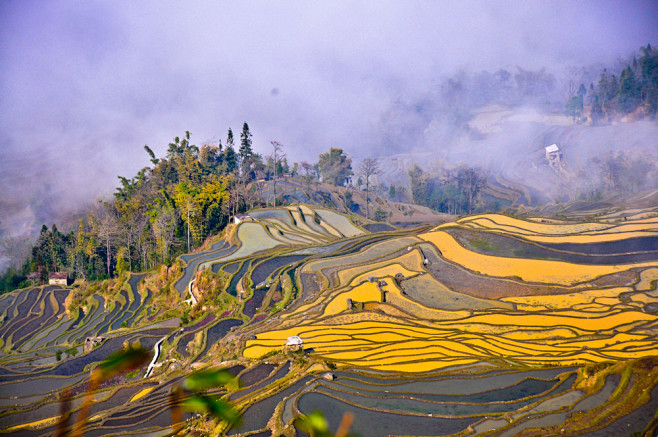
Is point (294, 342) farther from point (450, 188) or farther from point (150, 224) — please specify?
point (450, 188)

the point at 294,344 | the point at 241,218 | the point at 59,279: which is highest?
the point at 241,218

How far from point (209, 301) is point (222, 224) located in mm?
19483

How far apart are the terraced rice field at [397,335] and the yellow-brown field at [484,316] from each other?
92 millimetres

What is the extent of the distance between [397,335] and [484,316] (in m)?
Answer: 4.26

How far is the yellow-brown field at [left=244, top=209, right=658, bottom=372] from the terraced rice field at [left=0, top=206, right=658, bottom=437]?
9cm

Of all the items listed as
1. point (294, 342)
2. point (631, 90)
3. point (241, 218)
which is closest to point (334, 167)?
point (241, 218)

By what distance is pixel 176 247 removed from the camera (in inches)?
1578

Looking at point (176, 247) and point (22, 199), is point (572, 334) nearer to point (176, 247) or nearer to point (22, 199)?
point (176, 247)

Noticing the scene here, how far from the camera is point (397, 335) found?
17047mm

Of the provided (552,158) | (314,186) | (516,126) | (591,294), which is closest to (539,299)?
(591,294)

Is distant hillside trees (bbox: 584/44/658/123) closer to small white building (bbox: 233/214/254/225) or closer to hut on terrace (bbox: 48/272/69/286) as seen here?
small white building (bbox: 233/214/254/225)

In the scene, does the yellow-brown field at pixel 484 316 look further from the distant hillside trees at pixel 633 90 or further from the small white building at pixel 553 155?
the distant hillside trees at pixel 633 90

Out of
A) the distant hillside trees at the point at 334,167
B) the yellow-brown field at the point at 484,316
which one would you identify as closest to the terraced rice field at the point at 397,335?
the yellow-brown field at the point at 484,316

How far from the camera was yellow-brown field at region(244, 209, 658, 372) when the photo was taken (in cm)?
1484
